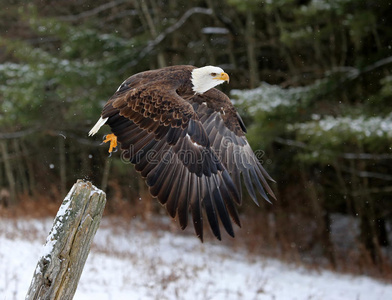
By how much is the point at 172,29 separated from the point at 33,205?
543 cm

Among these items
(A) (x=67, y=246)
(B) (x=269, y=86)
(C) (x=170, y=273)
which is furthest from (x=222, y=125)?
(B) (x=269, y=86)

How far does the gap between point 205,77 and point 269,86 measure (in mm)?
4442

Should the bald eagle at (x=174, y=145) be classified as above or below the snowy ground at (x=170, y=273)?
above

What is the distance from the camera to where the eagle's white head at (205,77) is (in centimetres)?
432

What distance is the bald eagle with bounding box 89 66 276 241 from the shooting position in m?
3.47

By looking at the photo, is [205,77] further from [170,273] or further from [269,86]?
[269,86]

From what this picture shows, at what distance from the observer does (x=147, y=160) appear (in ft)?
11.9

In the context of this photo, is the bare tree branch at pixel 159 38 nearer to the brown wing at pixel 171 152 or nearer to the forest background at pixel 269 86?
the forest background at pixel 269 86

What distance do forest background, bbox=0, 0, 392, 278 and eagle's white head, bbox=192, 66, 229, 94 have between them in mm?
3269

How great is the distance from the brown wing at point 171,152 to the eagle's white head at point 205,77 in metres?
0.38

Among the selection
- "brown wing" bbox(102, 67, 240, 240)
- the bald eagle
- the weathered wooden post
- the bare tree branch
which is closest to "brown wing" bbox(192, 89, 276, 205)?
the bald eagle

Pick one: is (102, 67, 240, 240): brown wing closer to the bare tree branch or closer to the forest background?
the forest background

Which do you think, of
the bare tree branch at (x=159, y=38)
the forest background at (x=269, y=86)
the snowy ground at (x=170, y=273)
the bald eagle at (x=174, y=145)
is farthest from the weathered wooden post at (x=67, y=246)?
the bare tree branch at (x=159, y=38)

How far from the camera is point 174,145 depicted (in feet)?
12.3
